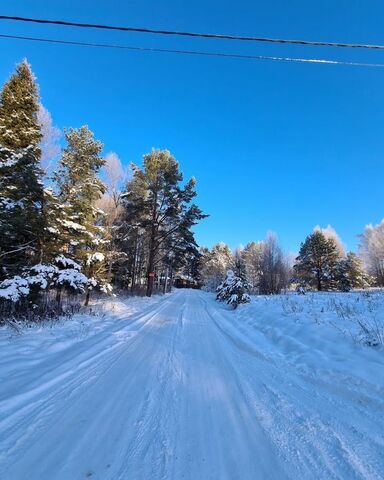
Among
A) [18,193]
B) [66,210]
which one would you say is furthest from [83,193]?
[18,193]

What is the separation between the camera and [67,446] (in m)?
Result: 2.73

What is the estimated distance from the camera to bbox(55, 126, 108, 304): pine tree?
13.4 meters

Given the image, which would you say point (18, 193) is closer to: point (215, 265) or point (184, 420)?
point (184, 420)

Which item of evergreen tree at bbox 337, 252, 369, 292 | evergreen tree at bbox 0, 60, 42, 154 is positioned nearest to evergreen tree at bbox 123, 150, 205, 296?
evergreen tree at bbox 0, 60, 42, 154

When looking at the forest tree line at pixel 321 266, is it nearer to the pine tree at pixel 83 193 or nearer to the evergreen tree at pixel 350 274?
the evergreen tree at pixel 350 274

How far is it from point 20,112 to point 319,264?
3691 centimetres

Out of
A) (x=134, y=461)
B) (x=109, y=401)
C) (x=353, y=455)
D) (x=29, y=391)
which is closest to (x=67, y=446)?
(x=134, y=461)

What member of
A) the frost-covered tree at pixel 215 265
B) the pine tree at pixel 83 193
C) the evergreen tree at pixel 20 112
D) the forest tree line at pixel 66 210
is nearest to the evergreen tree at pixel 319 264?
the forest tree line at pixel 66 210

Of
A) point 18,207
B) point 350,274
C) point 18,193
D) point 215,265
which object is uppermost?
point 215,265

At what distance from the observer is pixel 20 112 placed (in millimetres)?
12273

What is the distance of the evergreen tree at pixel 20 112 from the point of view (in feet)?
38.7

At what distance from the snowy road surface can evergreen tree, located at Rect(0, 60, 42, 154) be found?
32.3 feet

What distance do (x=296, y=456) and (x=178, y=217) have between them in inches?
943

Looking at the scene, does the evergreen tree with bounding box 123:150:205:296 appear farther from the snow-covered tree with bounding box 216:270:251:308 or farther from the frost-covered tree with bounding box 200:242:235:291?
the frost-covered tree with bounding box 200:242:235:291
